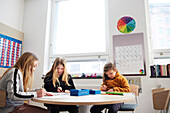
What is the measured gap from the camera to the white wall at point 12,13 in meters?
3.29

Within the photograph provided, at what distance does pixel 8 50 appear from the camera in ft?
10.8

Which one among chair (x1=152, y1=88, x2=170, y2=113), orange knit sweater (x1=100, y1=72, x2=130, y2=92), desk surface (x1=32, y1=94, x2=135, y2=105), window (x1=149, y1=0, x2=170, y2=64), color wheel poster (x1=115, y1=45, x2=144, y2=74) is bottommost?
chair (x1=152, y1=88, x2=170, y2=113)

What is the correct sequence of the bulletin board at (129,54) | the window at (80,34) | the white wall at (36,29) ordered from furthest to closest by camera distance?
the white wall at (36,29) < the window at (80,34) < the bulletin board at (129,54)

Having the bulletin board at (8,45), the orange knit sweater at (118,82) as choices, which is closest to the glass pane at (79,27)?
the bulletin board at (8,45)

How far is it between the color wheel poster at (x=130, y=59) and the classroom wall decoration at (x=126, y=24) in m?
0.36

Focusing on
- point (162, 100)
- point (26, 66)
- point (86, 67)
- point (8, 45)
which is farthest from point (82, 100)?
point (8, 45)

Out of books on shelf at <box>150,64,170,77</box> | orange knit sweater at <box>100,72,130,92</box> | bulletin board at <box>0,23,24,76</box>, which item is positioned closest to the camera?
orange knit sweater at <box>100,72,130,92</box>

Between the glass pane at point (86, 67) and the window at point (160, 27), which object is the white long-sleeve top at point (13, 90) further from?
the window at point (160, 27)

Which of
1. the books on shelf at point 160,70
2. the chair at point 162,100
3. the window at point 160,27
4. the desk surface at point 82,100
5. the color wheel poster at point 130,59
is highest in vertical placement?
the window at point 160,27

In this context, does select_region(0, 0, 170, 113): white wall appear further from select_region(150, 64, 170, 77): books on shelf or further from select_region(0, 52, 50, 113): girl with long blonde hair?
select_region(0, 52, 50, 113): girl with long blonde hair

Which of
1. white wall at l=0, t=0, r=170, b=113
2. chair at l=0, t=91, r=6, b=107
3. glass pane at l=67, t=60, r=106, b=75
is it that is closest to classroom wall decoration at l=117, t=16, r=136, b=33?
white wall at l=0, t=0, r=170, b=113

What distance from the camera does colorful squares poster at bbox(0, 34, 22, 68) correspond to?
3.16 metres

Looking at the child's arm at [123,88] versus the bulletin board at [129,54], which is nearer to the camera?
the child's arm at [123,88]

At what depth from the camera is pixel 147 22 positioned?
3195 millimetres
